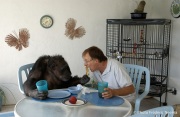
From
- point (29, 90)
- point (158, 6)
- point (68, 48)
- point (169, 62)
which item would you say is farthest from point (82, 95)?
point (158, 6)

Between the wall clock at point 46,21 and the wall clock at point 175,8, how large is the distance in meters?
1.74

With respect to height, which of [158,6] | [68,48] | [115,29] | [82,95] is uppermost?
[158,6]

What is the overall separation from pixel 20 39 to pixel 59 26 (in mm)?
593

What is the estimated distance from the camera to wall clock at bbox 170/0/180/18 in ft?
10.3

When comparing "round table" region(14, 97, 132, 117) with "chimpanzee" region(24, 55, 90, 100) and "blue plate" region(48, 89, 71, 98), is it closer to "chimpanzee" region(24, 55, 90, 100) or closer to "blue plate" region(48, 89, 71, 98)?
"blue plate" region(48, 89, 71, 98)

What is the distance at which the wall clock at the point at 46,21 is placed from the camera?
3346 mm

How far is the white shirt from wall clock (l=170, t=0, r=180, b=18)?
4.88 ft

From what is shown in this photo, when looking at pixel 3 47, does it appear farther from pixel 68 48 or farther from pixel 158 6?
pixel 158 6

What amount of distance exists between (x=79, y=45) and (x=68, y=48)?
175 millimetres

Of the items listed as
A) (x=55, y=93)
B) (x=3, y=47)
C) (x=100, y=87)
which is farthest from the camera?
(x=3, y=47)

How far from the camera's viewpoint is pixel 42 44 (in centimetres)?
342

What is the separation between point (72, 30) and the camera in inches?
137

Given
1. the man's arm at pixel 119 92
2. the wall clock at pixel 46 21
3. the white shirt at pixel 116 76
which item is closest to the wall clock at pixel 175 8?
the white shirt at pixel 116 76

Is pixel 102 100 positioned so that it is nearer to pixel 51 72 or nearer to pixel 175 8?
pixel 51 72
